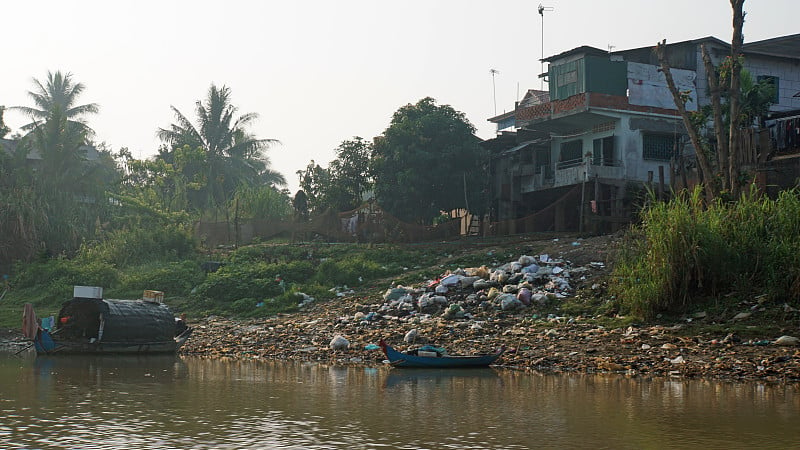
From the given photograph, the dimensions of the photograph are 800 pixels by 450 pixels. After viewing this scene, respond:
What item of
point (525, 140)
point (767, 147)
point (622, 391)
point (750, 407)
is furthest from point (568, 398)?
point (525, 140)

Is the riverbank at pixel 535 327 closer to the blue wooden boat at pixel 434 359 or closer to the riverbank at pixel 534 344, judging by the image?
the riverbank at pixel 534 344

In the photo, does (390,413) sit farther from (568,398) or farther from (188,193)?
(188,193)

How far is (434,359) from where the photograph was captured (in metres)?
16.4

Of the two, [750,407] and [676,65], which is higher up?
[676,65]

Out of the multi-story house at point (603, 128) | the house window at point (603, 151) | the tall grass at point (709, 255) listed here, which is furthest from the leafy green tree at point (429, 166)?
the tall grass at point (709, 255)

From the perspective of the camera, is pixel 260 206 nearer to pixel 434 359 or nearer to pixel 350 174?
pixel 350 174

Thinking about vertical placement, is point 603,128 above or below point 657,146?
above

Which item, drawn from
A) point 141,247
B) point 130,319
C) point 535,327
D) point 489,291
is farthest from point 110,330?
point 141,247

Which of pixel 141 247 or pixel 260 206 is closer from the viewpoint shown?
pixel 141 247

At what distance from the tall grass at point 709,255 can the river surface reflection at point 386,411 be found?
11.1 feet

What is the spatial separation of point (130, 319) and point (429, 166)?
16.8m

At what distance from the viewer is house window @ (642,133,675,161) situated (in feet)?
108

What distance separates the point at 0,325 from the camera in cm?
2555

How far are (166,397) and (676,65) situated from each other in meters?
27.1
